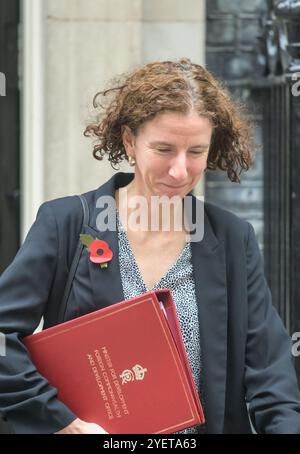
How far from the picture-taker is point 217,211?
356 centimetres

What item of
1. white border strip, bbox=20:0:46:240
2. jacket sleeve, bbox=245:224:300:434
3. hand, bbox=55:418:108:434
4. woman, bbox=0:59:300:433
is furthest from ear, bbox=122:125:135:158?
white border strip, bbox=20:0:46:240

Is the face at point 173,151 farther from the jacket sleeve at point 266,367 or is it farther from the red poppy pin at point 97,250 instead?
the jacket sleeve at point 266,367

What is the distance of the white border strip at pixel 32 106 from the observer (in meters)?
6.46

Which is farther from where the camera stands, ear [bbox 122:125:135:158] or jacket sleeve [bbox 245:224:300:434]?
ear [bbox 122:125:135:158]

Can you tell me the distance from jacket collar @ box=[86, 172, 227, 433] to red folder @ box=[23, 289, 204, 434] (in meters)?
0.10

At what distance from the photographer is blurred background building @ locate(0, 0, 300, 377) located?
20.9ft

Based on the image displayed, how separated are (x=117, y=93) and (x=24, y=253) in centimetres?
60

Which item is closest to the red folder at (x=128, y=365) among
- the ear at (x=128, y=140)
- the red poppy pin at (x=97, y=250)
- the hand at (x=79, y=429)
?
the hand at (x=79, y=429)

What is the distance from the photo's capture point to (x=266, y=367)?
11.3 feet

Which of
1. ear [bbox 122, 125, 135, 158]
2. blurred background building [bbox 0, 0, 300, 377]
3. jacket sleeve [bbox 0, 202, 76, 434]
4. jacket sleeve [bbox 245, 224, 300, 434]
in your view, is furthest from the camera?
blurred background building [bbox 0, 0, 300, 377]

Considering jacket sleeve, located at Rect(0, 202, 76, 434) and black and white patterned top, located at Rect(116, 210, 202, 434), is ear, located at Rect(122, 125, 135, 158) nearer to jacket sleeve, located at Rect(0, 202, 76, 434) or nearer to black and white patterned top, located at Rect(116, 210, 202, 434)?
black and white patterned top, located at Rect(116, 210, 202, 434)

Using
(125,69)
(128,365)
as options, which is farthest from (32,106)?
(128,365)
